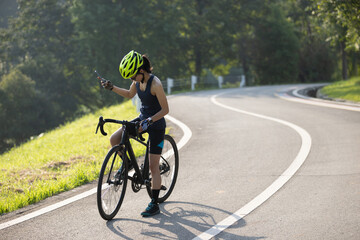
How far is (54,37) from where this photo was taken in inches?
1854

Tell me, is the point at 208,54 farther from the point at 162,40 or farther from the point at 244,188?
the point at 244,188

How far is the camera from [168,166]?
6152mm

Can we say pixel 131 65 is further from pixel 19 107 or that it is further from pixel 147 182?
pixel 19 107

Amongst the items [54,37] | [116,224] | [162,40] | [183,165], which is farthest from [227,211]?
[54,37]

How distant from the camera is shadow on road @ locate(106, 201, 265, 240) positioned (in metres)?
4.60

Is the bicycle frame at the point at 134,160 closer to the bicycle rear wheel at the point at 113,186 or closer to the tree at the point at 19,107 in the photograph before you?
the bicycle rear wheel at the point at 113,186

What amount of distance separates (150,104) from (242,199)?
173 cm

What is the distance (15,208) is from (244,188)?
122 inches

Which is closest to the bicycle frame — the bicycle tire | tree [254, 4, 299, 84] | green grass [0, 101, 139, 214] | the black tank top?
the black tank top

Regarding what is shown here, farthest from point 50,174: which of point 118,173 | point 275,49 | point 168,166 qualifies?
point 275,49

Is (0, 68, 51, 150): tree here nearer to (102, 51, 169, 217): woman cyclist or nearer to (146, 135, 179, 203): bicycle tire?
(146, 135, 179, 203): bicycle tire

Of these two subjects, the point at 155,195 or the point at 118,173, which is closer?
the point at 118,173

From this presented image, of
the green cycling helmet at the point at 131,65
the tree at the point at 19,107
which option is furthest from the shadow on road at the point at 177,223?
the tree at the point at 19,107

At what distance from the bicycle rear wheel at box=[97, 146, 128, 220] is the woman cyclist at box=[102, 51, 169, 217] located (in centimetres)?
24
